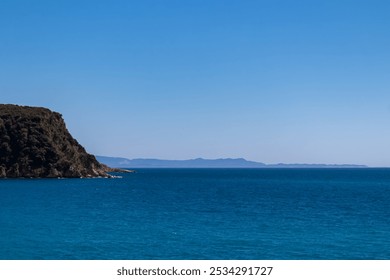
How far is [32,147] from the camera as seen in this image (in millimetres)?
161250

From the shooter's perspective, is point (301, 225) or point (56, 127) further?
point (56, 127)

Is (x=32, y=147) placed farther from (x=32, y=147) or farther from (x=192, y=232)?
(x=192, y=232)

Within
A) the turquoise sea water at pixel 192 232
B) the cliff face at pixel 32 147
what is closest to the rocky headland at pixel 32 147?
the cliff face at pixel 32 147

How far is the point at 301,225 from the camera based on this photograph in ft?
174

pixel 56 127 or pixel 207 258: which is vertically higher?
pixel 56 127

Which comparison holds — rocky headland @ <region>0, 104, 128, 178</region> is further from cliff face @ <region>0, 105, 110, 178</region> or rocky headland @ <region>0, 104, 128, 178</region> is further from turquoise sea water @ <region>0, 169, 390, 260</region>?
turquoise sea water @ <region>0, 169, 390, 260</region>

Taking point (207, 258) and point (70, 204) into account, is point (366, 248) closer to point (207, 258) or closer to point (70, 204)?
point (207, 258)

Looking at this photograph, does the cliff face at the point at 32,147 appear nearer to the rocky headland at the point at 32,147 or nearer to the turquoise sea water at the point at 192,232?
Result: the rocky headland at the point at 32,147

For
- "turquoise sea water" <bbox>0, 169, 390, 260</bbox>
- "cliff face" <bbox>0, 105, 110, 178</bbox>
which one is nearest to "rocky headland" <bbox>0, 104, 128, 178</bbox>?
"cliff face" <bbox>0, 105, 110, 178</bbox>

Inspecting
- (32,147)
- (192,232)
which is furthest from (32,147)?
(192,232)

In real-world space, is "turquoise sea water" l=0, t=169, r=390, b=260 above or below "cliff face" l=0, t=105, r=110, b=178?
below

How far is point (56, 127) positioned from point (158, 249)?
149 metres

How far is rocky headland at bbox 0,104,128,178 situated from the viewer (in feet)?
526
